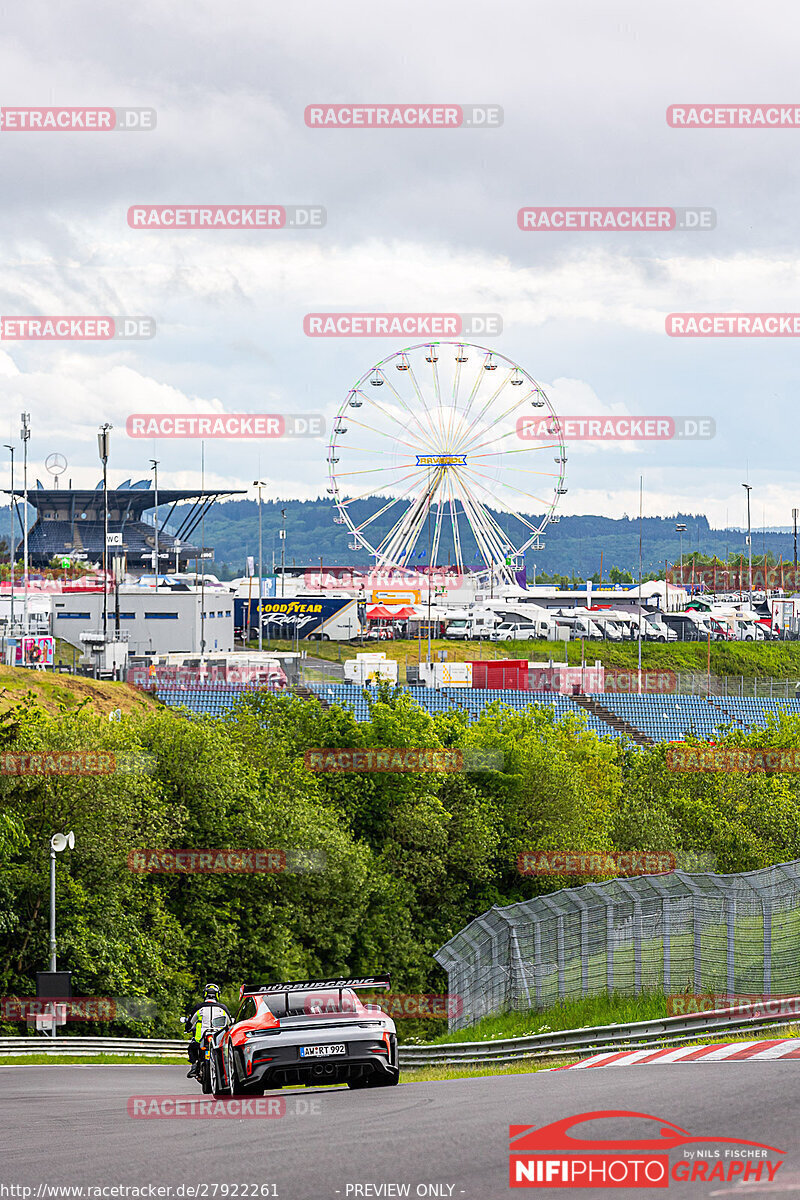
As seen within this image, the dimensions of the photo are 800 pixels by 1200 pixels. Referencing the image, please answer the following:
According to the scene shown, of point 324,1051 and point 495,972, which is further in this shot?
point 495,972

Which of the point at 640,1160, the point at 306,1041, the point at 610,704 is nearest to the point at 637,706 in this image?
the point at 610,704

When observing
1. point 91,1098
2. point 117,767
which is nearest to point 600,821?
point 117,767

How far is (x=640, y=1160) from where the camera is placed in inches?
310

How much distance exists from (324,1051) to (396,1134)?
8.22 feet

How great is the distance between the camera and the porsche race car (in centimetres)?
1177

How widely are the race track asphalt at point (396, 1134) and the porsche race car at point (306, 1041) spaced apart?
0.90 feet

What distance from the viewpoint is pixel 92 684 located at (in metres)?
60.8

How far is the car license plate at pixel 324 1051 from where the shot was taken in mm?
11789

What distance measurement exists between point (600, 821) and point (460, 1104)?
39.7 m

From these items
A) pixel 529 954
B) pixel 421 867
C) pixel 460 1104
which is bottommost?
pixel 421 867

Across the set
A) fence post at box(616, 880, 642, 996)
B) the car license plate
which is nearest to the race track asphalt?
the car license plate

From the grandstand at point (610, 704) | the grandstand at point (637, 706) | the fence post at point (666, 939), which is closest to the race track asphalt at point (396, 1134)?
the fence post at point (666, 939)

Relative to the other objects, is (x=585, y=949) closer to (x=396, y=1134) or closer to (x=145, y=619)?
(x=396, y=1134)

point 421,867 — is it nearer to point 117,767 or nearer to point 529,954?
point 117,767
